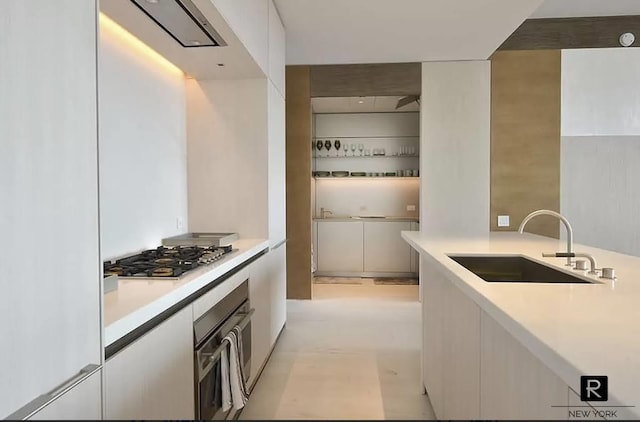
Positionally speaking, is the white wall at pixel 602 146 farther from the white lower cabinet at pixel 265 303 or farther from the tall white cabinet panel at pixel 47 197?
the tall white cabinet panel at pixel 47 197

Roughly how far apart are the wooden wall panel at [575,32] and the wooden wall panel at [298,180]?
2.30 m

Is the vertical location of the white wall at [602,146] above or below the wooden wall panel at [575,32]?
below

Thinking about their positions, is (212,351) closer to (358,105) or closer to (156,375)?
(156,375)

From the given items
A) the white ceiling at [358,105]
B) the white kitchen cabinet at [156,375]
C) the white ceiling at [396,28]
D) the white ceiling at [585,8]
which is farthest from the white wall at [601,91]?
the white kitchen cabinet at [156,375]

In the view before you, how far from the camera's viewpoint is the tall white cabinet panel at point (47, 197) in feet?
2.71

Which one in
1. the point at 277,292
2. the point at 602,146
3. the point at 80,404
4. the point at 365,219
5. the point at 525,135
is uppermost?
the point at 525,135

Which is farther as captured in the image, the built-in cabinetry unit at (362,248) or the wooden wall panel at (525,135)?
the built-in cabinetry unit at (362,248)

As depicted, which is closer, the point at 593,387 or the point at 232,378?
the point at 593,387

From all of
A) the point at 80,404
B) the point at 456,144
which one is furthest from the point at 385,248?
the point at 80,404

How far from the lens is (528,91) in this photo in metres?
4.88

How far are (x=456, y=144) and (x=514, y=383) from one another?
13.0 ft

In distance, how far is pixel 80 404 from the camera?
40.6 inches

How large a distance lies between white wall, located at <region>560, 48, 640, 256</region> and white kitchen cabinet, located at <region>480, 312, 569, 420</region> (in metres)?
3.93

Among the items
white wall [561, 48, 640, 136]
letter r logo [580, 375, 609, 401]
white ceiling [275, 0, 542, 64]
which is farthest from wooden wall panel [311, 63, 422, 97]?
letter r logo [580, 375, 609, 401]
